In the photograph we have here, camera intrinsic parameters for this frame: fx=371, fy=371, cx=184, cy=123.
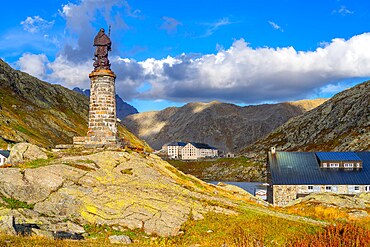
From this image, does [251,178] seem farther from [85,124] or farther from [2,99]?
[2,99]

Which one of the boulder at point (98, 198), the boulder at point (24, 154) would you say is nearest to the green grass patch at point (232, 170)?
the boulder at point (98, 198)

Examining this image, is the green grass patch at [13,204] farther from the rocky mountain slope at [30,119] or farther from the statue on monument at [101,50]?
the rocky mountain slope at [30,119]

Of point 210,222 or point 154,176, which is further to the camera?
point 154,176

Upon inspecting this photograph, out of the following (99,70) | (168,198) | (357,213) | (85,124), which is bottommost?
(357,213)

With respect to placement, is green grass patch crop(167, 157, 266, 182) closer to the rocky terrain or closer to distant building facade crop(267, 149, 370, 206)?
distant building facade crop(267, 149, 370, 206)

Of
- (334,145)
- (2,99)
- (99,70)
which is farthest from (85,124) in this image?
(99,70)

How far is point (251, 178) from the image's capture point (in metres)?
157

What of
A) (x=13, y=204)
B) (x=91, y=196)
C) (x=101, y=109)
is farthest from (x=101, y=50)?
(x=13, y=204)

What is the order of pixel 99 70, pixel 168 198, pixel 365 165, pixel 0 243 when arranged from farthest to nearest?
1. pixel 365 165
2. pixel 99 70
3. pixel 168 198
4. pixel 0 243

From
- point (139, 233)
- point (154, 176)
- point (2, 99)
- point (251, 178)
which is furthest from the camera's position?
point (2, 99)

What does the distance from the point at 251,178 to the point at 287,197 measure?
93.0 metres

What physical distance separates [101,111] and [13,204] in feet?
48.9

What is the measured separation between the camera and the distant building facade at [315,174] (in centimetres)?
6469

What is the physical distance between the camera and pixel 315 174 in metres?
67.2
